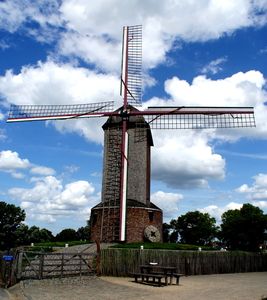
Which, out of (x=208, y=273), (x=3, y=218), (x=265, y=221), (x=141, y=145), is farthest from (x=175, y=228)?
(x=208, y=273)

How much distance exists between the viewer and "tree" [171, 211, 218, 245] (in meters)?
50.8

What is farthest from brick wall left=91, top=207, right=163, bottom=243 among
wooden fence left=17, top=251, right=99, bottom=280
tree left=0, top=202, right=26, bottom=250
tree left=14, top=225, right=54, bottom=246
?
tree left=0, top=202, right=26, bottom=250

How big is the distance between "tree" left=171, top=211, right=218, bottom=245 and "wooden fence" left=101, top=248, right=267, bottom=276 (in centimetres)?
2896

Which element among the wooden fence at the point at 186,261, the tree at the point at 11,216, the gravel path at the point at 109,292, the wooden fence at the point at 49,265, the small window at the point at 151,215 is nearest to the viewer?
the gravel path at the point at 109,292

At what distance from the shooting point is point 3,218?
46.8 m

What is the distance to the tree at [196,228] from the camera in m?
50.8

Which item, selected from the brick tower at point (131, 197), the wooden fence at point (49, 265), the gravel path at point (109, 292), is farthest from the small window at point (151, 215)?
the gravel path at point (109, 292)

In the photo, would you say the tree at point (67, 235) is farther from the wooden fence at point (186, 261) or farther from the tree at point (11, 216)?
the wooden fence at point (186, 261)

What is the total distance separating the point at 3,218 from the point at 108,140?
29460mm

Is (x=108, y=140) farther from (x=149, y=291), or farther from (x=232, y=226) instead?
(x=232, y=226)

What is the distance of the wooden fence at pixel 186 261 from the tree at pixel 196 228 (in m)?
29.0

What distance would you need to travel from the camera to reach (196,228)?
52.1m

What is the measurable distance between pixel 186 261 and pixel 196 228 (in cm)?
3678

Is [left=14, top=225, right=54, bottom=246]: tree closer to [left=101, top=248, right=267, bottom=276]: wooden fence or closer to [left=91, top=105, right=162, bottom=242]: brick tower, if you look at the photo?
[left=91, top=105, right=162, bottom=242]: brick tower
